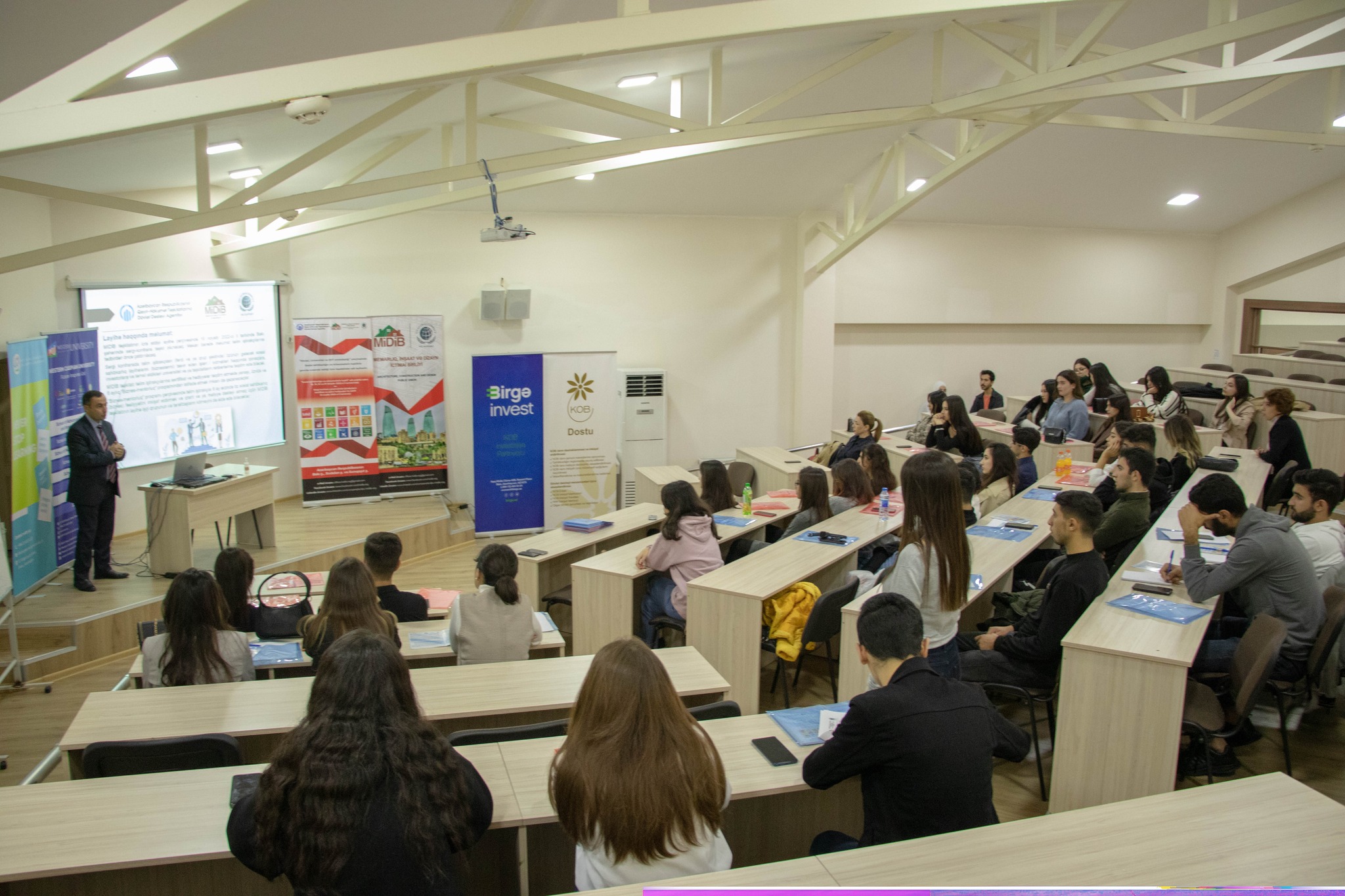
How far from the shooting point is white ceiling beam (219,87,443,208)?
17.1 ft

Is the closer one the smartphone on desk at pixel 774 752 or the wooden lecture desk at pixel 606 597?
the smartphone on desk at pixel 774 752

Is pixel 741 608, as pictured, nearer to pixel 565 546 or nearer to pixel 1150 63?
pixel 565 546

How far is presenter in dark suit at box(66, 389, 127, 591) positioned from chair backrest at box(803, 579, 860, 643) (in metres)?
4.93

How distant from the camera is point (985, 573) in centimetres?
487

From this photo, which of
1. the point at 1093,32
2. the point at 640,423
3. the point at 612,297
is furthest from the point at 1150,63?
the point at 612,297

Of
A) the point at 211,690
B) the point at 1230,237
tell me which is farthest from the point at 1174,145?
the point at 211,690

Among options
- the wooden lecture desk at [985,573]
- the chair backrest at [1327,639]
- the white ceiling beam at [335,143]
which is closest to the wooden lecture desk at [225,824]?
the wooden lecture desk at [985,573]

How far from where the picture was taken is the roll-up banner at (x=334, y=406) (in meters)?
8.95

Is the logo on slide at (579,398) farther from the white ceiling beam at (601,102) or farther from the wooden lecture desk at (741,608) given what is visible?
the wooden lecture desk at (741,608)

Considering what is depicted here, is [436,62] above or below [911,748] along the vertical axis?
above

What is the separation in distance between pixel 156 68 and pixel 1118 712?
4746mm

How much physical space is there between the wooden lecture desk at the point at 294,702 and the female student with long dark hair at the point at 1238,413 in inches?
269

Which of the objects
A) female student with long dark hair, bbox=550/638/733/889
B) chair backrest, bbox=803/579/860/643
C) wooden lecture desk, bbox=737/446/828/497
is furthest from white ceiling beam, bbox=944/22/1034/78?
female student with long dark hair, bbox=550/638/733/889

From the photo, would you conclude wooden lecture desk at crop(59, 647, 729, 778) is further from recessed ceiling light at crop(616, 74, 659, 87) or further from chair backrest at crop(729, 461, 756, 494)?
chair backrest at crop(729, 461, 756, 494)
